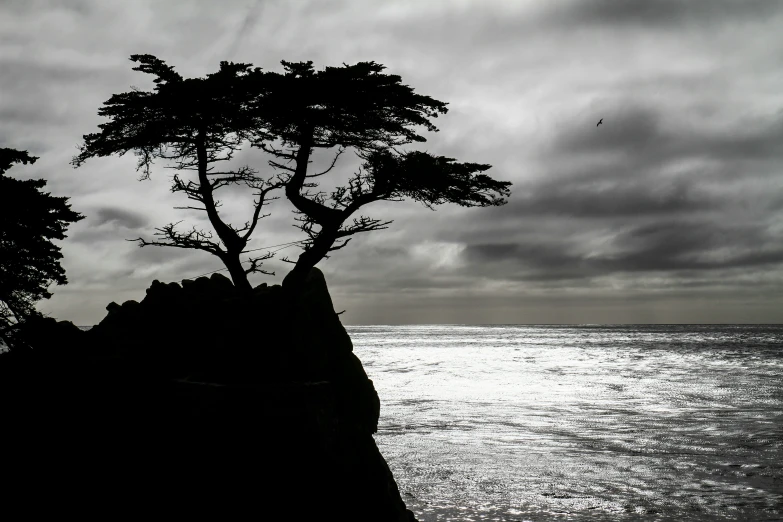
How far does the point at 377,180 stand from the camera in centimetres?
1555

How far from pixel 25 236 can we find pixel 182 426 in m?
15.7

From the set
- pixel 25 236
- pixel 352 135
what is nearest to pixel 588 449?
pixel 352 135

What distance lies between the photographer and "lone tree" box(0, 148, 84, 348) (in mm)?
20906

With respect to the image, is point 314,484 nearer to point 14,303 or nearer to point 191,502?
point 191,502

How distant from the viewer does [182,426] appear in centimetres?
898

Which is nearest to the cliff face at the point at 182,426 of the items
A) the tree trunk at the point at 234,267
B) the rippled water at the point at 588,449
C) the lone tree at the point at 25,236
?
the tree trunk at the point at 234,267

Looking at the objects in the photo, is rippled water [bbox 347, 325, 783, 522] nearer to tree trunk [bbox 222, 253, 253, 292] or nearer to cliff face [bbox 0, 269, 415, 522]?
cliff face [bbox 0, 269, 415, 522]

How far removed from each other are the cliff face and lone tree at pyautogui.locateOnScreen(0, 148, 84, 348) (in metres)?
11.6

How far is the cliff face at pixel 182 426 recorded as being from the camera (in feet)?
29.0

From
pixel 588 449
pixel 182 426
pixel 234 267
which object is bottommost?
pixel 588 449

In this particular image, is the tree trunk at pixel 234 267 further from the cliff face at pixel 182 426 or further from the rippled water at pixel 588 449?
the rippled water at pixel 588 449

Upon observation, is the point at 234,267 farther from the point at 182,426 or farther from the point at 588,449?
the point at 588,449

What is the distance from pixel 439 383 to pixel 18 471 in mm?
39916

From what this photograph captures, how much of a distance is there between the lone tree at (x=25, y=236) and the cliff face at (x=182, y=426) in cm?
1164
